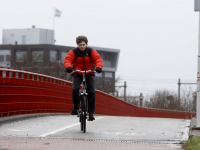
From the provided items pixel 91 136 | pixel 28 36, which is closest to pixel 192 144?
pixel 91 136

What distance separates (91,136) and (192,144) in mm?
2046

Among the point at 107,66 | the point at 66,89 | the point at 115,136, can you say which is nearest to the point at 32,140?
the point at 115,136

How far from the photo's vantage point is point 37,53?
244 ft

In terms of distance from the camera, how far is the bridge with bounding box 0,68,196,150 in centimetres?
868

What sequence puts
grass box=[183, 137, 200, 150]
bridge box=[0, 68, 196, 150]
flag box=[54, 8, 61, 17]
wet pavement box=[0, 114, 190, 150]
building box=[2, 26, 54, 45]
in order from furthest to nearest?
building box=[2, 26, 54, 45] < flag box=[54, 8, 61, 17] < bridge box=[0, 68, 196, 150] < wet pavement box=[0, 114, 190, 150] < grass box=[183, 137, 200, 150]

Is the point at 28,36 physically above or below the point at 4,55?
above

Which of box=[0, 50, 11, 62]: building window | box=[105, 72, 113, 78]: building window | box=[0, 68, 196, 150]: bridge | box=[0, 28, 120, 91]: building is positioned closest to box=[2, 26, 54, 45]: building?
box=[0, 28, 120, 91]: building

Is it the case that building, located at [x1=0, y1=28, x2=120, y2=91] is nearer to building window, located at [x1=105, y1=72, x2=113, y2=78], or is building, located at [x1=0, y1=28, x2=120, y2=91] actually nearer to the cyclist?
building window, located at [x1=105, y1=72, x2=113, y2=78]

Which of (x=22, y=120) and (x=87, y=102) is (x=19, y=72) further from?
(x=87, y=102)

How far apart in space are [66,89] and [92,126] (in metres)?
8.56

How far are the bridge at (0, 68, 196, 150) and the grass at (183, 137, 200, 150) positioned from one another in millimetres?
193

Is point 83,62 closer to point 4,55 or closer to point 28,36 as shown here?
point 4,55

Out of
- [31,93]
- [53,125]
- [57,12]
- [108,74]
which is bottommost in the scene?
[108,74]

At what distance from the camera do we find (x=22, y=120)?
1333 cm
